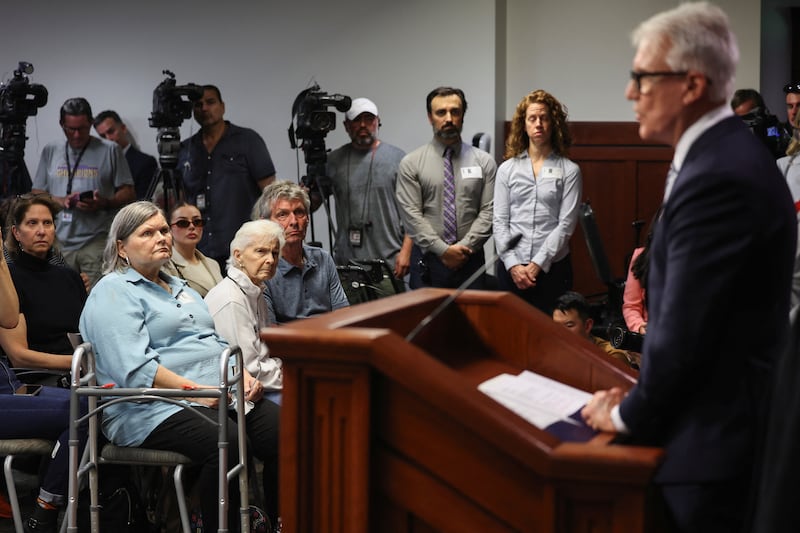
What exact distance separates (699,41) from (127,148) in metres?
5.86

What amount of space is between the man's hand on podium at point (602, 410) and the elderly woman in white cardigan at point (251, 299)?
76.5 inches

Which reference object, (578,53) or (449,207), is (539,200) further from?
(578,53)

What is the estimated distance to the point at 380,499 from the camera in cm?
134

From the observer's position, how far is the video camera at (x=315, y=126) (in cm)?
522

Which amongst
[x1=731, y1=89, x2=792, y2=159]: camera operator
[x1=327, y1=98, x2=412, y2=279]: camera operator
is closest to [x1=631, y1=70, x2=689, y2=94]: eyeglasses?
[x1=731, y1=89, x2=792, y2=159]: camera operator

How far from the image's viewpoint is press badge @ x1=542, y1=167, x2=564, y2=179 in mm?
4555

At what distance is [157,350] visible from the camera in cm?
307

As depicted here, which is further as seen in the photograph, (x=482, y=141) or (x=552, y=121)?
(x=482, y=141)

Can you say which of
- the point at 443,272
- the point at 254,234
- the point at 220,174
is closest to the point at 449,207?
the point at 443,272

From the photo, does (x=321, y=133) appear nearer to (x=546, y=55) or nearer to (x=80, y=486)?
(x=546, y=55)

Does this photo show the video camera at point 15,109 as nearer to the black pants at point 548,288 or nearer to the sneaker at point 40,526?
the black pants at point 548,288

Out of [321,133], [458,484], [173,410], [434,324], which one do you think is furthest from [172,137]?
[458,484]

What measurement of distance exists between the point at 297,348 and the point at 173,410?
176cm

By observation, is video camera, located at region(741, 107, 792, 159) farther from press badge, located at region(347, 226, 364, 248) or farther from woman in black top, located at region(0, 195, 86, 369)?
woman in black top, located at region(0, 195, 86, 369)
